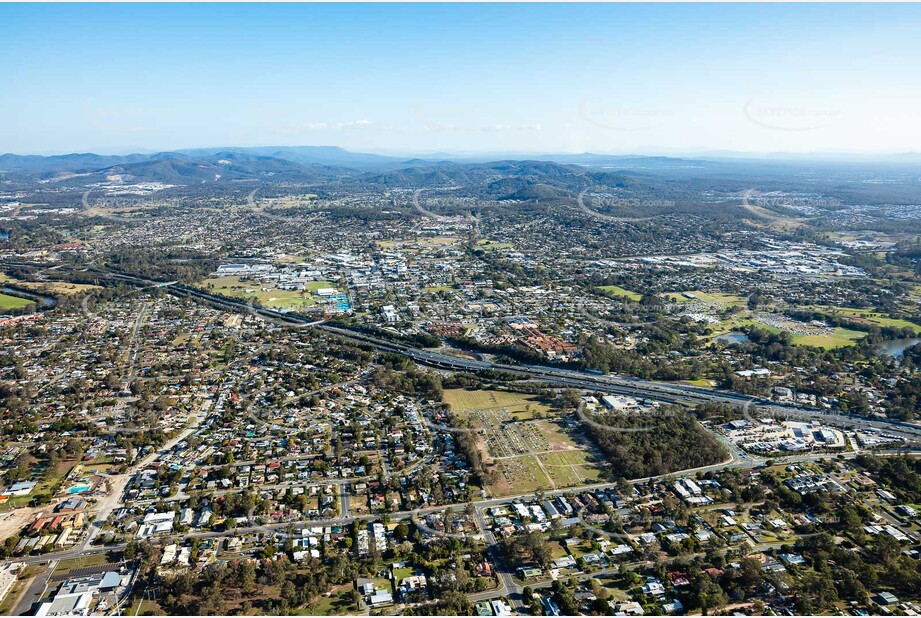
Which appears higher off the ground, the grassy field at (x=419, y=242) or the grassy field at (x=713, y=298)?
the grassy field at (x=419, y=242)

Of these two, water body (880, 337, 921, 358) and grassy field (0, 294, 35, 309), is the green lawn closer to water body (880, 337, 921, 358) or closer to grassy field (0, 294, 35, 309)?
grassy field (0, 294, 35, 309)

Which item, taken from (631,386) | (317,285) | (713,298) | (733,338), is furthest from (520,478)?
(317,285)

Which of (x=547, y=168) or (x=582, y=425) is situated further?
(x=547, y=168)

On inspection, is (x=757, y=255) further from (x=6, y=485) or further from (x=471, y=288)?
(x=6, y=485)

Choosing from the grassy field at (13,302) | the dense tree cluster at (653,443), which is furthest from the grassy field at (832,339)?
the grassy field at (13,302)

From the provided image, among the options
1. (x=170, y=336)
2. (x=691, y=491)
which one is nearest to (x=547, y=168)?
(x=170, y=336)

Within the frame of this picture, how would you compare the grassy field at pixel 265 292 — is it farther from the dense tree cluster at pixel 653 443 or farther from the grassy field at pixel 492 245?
the dense tree cluster at pixel 653 443

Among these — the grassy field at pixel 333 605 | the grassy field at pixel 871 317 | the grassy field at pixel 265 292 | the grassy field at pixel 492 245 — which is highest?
the grassy field at pixel 492 245

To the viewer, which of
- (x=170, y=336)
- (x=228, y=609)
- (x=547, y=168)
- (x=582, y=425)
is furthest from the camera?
(x=547, y=168)
